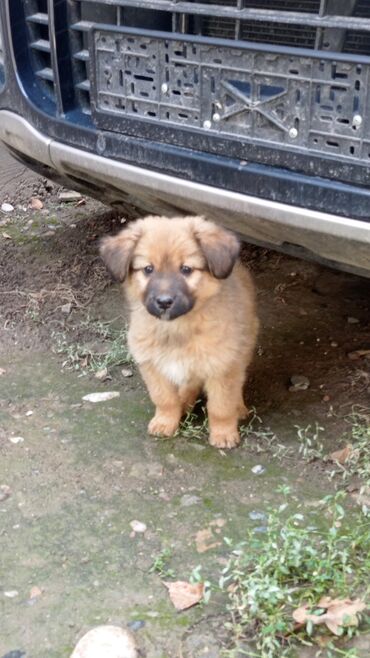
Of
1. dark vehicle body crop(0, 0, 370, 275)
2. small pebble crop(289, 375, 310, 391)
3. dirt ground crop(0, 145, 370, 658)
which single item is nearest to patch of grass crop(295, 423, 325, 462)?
dirt ground crop(0, 145, 370, 658)

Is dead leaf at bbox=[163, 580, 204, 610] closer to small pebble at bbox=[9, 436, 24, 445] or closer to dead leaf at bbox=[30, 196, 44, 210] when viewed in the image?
small pebble at bbox=[9, 436, 24, 445]

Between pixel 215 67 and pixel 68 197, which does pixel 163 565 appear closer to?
pixel 215 67

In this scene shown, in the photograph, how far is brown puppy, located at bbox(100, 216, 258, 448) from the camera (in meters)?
3.22

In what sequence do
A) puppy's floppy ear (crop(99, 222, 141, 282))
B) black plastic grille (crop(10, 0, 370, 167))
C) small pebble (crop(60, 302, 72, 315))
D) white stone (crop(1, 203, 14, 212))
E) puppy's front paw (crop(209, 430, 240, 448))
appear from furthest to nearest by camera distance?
white stone (crop(1, 203, 14, 212))
small pebble (crop(60, 302, 72, 315))
puppy's front paw (crop(209, 430, 240, 448))
puppy's floppy ear (crop(99, 222, 141, 282))
black plastic grille (crop(10, 0, 370, 167))

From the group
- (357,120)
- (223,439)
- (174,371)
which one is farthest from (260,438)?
(357,120)

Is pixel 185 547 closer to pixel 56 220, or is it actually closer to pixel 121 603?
pixel 121 603

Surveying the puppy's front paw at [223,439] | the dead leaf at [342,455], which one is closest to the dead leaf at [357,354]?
the dead leaf at [342,455]

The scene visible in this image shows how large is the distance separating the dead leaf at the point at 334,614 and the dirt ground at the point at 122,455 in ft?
0.30

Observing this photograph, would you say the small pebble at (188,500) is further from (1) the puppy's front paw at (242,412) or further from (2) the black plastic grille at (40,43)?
(2) the black plastic grille at (40,43)

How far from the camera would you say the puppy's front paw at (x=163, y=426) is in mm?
3617

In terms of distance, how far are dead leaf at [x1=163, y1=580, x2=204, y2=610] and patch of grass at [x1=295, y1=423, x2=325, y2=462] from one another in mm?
881

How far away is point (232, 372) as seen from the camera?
11.3ft

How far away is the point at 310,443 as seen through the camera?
3.48 m

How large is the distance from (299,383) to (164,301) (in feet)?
3.56
